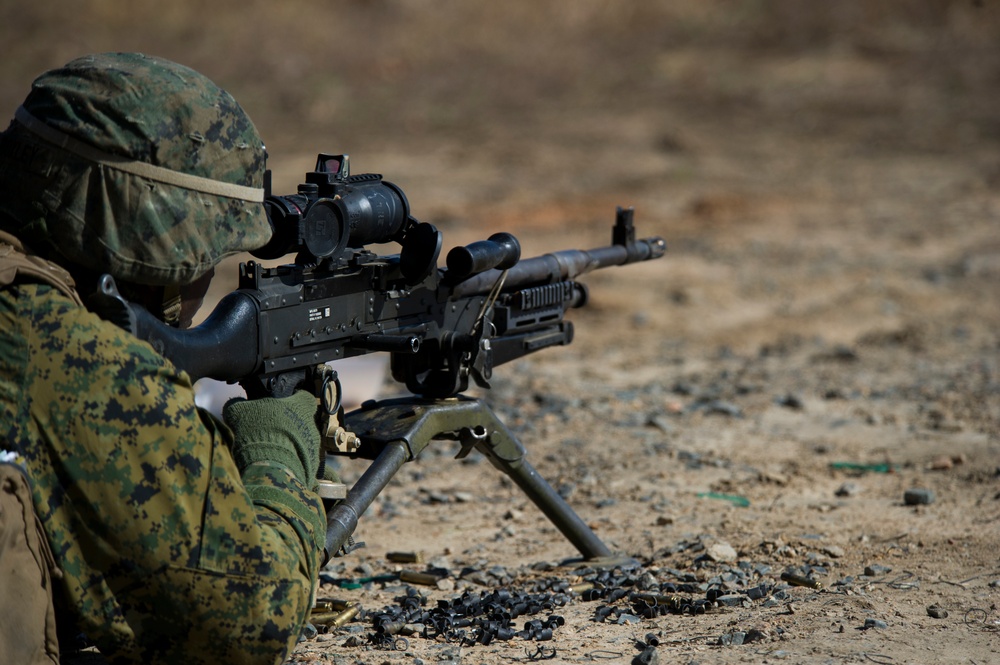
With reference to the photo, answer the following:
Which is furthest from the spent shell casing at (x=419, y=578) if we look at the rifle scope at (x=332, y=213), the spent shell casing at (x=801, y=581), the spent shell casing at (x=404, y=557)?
the rifle scope at (x=332, y=213)

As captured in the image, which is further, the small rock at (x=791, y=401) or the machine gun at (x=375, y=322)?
the small rock at (x=791, y=401)

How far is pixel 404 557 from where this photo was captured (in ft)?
16.4

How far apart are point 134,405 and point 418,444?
5.17ft

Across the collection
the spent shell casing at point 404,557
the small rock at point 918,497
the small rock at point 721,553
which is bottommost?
the small rock at point 721,553

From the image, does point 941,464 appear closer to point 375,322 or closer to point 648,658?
point 648,658

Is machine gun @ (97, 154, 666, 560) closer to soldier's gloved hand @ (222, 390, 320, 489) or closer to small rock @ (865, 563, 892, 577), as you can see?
soldier's gloved hand @ (222, 390, 320, 489)

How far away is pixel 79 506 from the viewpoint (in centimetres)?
247

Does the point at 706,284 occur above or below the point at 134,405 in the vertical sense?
above

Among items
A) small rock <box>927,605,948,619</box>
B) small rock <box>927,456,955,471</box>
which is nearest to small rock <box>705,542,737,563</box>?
small rock <box>927,605,948,619</box>

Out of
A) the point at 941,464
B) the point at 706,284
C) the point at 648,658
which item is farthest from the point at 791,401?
the point at 648,658

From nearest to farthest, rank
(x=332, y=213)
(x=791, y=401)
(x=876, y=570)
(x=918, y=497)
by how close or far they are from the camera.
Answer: (x=332, y=213)
(x=876, y=570)
(x=918, y=497)
(x=791, y=401)

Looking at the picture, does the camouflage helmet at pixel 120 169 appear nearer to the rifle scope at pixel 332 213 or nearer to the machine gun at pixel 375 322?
the machine gun at pixel 375 322

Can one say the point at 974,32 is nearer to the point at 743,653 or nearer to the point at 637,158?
the point at 637,158

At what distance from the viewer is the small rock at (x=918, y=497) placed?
5.50 meters
